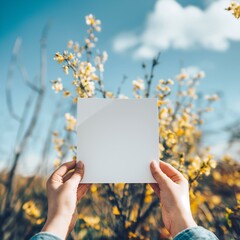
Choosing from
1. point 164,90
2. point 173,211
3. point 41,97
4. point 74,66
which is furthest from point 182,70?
point 173,211

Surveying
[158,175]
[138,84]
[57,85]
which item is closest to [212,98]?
[138,84]

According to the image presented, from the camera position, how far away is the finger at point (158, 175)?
110cm

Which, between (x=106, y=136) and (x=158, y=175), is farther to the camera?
(x=106, y=136)

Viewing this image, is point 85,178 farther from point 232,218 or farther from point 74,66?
point 232,218

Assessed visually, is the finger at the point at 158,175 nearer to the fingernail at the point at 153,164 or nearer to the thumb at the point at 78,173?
the fingernail at the point at 153,164

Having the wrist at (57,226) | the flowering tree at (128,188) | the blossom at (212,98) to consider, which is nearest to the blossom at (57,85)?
the flowering tree at (128,188)

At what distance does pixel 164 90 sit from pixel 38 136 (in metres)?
3.24

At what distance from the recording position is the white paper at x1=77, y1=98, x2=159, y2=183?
1166mm

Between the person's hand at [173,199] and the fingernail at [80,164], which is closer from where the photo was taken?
the person's hand at [173,199]

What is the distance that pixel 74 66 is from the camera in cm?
207

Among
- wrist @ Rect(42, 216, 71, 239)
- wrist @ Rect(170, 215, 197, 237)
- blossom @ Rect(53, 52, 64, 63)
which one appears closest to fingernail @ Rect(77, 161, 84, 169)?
wrist @ Rect(42, 216, 71, 239)

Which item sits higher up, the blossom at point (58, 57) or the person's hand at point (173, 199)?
the blossom at point (58, 57)

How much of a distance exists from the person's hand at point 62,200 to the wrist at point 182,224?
1.08 ft

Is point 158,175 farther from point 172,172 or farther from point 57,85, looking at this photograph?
point 57,85
